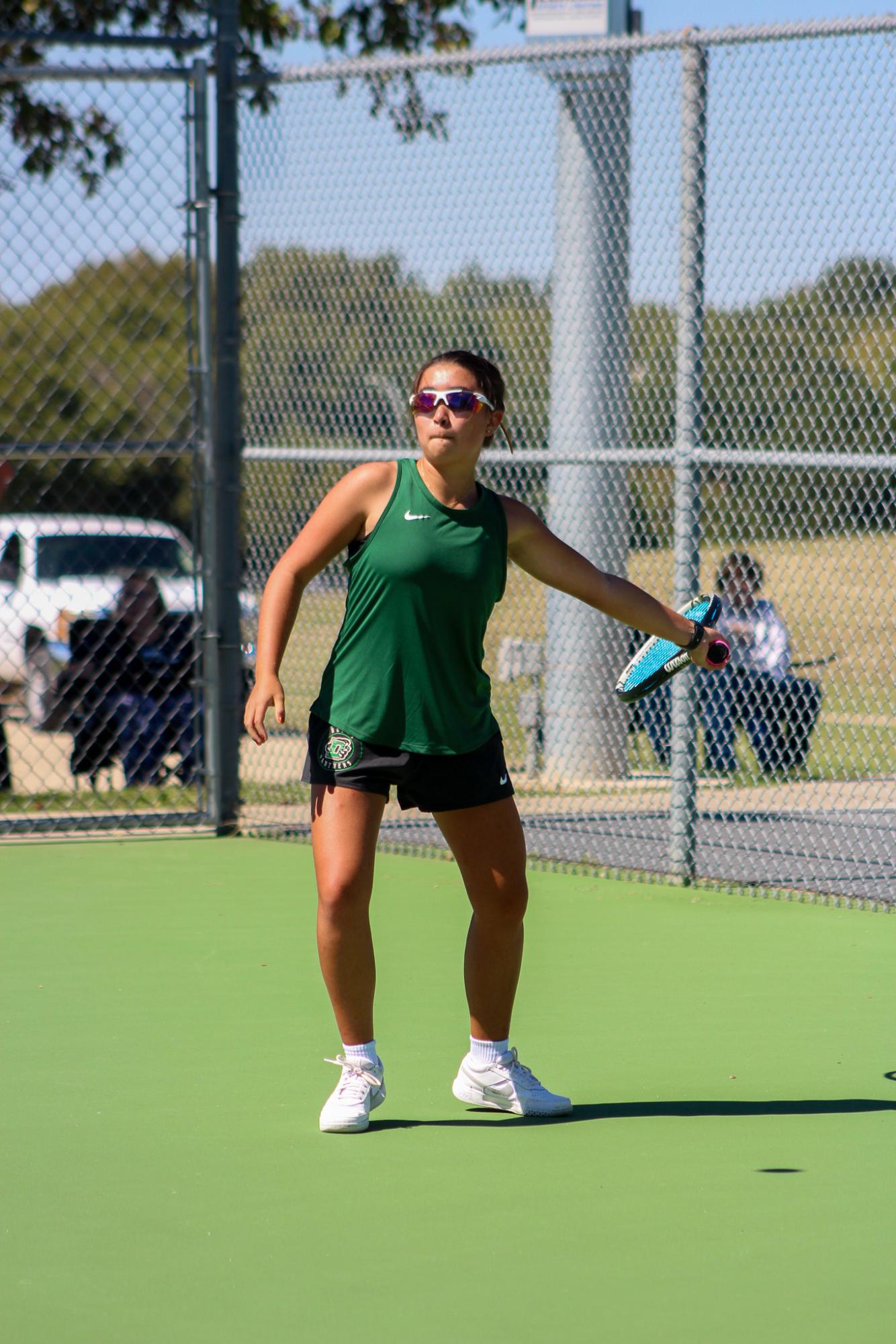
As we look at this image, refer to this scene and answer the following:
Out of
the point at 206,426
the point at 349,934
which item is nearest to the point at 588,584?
the point at 349,934

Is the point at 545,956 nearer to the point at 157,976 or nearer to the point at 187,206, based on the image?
the point at 157,976

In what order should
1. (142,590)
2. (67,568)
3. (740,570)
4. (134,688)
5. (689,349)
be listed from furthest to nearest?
(67,568) < (142,590) < (134,688) < (740,570) < (689,349)

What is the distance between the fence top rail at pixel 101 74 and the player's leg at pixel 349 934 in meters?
5.14

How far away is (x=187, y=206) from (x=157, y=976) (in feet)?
13.4

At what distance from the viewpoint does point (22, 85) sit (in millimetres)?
13766

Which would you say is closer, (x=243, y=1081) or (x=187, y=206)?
(x=243, y=1081)

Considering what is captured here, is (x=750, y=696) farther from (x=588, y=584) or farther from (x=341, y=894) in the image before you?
(x=341, y=894)

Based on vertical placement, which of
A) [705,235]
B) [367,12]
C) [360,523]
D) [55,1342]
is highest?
[367,12]

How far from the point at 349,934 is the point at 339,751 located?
1.37 ft

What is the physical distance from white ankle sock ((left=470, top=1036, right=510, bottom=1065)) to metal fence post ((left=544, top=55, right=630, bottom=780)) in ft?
14.8

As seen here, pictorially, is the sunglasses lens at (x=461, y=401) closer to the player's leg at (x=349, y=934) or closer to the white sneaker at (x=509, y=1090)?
the player's leg at (x=349, y=934)

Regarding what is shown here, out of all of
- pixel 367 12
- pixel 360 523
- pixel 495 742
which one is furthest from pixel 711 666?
pixel 367 12

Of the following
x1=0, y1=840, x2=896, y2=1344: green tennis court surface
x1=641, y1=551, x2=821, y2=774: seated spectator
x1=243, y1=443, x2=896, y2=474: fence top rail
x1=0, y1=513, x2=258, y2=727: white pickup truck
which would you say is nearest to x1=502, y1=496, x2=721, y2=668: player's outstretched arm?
x1=0, y1=840, x2=896, y2=1344: green tennis court surface

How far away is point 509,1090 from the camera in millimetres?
4641
